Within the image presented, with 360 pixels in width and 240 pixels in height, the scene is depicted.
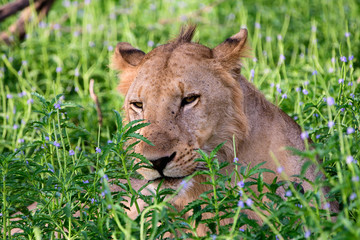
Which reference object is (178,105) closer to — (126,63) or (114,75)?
(126,63)

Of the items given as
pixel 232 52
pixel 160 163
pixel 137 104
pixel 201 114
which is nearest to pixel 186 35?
pixel 232 52

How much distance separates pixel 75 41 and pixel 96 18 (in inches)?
32.1

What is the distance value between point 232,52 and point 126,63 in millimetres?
785

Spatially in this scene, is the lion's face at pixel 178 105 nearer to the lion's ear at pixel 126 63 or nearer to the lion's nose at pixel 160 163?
the lion's nose at pixel 160 163

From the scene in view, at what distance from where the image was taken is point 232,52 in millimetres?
3646

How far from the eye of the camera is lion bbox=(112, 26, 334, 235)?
3.24m

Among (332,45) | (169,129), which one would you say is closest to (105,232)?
(169,129)

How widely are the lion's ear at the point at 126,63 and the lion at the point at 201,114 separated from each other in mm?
196

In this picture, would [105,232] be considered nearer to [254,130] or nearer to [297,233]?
[297,233]

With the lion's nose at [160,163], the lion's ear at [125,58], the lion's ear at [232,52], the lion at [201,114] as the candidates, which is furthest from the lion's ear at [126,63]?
the lion's nose at [160,163]

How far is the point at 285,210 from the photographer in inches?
92.7

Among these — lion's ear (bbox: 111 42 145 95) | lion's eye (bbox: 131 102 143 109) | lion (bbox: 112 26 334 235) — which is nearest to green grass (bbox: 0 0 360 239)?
lion (bbox: 112 26 334 235)

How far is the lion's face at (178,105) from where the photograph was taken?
3135mm

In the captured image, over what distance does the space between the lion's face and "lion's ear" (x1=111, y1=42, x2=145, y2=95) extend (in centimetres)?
27
